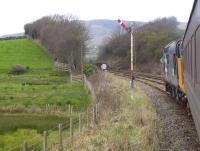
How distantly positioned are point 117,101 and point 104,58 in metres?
82.4

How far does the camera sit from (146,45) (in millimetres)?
88562

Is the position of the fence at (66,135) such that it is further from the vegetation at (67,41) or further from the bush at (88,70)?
the vegetation at (67,41)

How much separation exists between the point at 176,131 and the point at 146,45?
72115 millimetres

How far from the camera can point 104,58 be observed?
359ft

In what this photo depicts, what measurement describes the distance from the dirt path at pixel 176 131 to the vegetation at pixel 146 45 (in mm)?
51241

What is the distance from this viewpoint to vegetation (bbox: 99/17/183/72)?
281ft

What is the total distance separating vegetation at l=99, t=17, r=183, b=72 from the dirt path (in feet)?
168

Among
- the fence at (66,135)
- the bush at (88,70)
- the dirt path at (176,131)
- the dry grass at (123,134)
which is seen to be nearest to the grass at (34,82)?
the bush at (88,70)

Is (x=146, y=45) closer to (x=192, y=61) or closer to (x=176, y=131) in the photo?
(x=176, y=131)

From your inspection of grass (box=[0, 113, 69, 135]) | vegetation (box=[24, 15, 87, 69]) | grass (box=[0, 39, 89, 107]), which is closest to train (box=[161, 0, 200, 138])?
grass (box=[0, 113, 69, 135])

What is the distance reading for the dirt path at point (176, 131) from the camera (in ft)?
47.7

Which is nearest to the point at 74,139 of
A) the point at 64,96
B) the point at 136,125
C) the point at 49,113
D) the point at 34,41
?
the point at 136,125

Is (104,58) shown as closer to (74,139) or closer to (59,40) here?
(59,40)

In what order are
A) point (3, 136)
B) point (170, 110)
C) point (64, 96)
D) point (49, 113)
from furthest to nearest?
point (64, 96) < point (49, 113) < point (3, 136) < point (170, 110)
